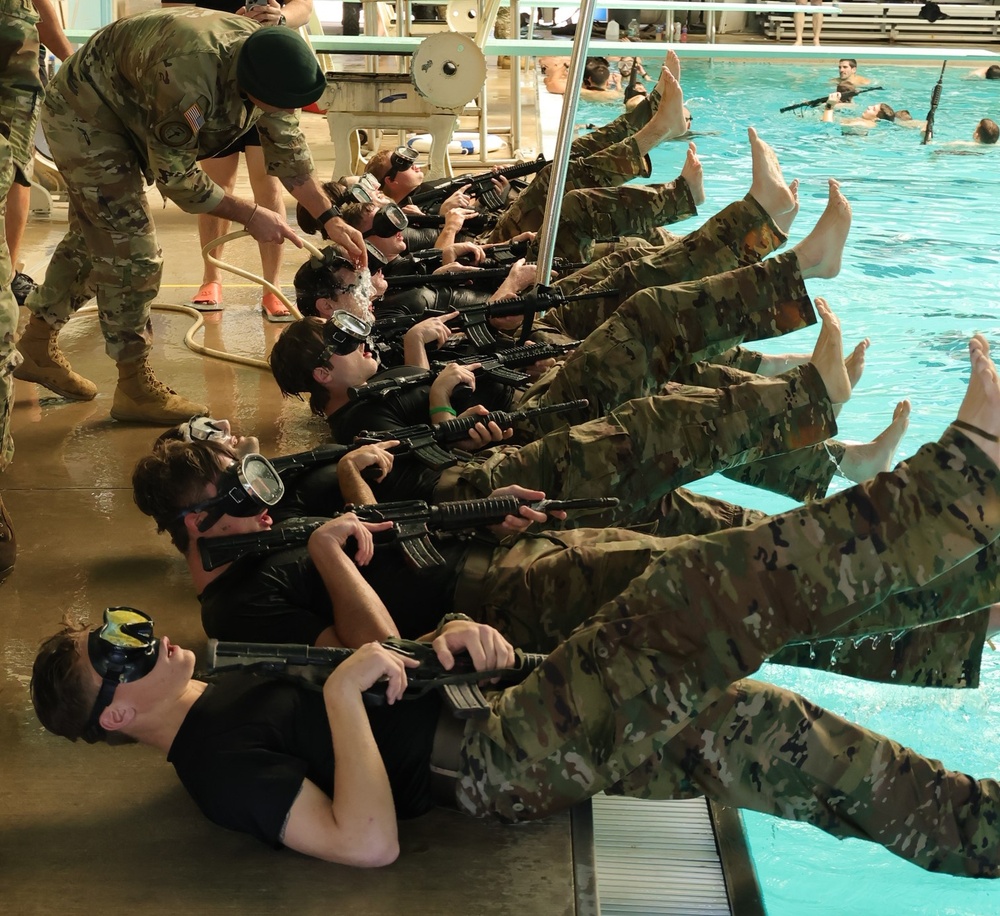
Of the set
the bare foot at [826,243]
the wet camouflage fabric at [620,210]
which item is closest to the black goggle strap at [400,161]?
the wet camouflage fabric at [620,210]

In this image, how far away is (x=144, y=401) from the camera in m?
4.32

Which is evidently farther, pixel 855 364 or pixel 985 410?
pixel 855 364

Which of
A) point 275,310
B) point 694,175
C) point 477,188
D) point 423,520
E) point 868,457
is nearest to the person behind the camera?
point 423,520

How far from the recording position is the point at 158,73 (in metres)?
3.69

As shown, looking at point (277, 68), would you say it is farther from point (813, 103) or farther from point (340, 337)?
point (813, 103)

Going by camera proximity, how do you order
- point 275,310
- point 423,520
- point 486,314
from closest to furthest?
1. point 423,520
2. point 486,314
3. point 275,310

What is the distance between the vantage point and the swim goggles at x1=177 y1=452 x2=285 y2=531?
8.50ft

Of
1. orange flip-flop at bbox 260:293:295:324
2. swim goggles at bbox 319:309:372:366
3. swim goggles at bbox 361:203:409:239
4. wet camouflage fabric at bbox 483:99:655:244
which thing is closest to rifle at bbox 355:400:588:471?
swim goggles at bbox 319:309:372:366

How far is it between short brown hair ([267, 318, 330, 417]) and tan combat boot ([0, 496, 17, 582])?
2.90 ft

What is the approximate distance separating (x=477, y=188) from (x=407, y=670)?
4303 mm

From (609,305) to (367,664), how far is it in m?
2.52

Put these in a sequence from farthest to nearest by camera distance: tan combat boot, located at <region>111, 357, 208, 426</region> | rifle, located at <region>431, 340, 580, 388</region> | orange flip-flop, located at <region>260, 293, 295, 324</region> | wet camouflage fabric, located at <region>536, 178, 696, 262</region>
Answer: orange flip-flop, located at <region>260, 293, 295, 324</region> < wet camouflage fabric, located at <region>536, 178, 696, 262</region> < tan combat boot, located at <region>111, 357, 208, 426</region> < rifle, located at <region>431, 340, 580, 388</region>

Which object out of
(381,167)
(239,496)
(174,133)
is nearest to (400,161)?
(381,167)

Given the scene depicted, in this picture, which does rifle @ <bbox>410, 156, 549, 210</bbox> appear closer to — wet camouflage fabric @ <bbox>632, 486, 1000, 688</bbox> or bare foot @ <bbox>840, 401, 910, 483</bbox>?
bare foot @ <bbox>840, 401, 910, 483</bbox>
